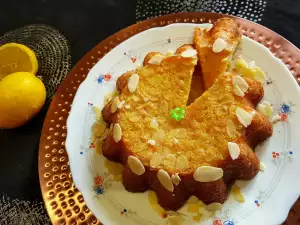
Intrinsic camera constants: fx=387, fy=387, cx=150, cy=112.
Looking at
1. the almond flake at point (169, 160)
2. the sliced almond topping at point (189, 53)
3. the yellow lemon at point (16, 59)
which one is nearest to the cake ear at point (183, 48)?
the sliced almond topping at point (189, 53)

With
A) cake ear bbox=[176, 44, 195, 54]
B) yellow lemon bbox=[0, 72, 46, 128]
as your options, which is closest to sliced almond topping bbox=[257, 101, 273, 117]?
cake ear bbox=[176, 44, 195, 54]

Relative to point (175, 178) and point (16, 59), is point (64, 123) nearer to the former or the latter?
point (16, 59)

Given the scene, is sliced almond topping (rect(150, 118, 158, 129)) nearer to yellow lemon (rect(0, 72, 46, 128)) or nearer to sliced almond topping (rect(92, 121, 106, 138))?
sliced almond topping (rect(92, 121, 106, 138))

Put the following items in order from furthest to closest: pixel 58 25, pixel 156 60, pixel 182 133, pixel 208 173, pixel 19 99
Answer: pixel 58 25
pixel 19 99
pixel 156 60
pixel 182 133
pixel 208 173

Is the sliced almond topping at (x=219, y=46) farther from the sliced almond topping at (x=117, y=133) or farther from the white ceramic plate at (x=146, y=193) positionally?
the sliced almond topping at (x=117, y=133)

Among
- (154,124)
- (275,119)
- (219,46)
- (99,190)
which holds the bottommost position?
(99,190)

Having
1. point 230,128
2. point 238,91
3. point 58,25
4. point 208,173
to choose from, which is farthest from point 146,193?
point 58,25
